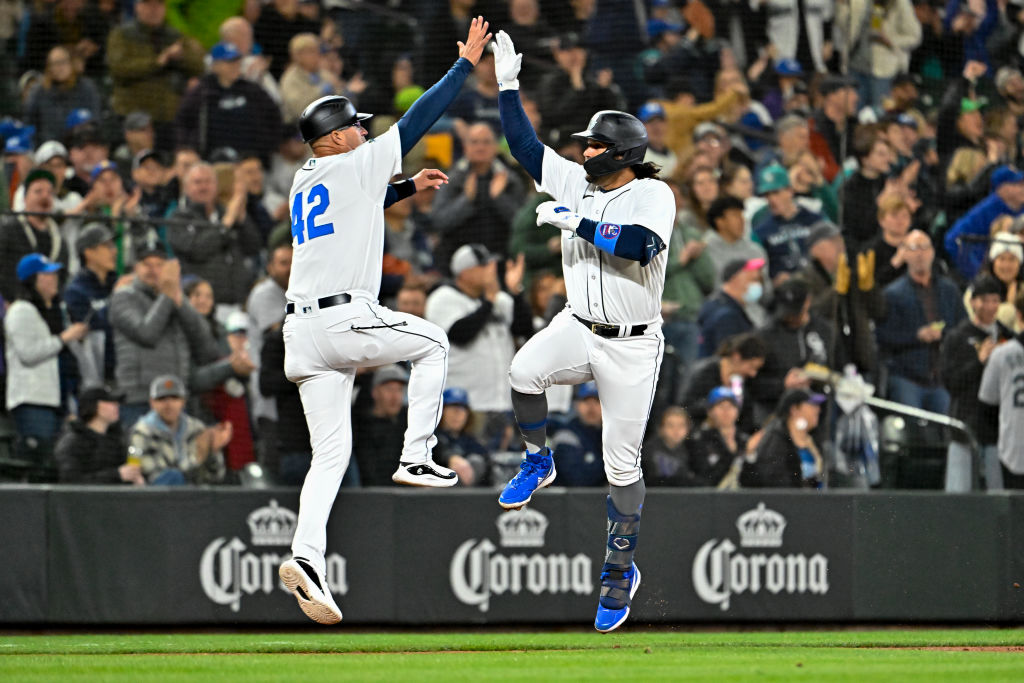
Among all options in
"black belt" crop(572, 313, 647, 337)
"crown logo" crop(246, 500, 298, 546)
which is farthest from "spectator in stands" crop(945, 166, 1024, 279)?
"crown logo" crop(246, 500, 298, 546)

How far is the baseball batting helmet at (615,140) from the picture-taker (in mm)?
6828

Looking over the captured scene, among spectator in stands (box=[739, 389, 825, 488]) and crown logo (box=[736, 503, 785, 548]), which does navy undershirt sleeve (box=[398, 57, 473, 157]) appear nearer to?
spectator in stands (box=[739, 389, 825, 488])

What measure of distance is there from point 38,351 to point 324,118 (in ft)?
11.8

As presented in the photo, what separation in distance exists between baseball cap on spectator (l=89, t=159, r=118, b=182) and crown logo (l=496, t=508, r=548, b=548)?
3.78m

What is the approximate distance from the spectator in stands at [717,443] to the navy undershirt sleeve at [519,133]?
317cm

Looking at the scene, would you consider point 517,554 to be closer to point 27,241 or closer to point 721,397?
point 721,397

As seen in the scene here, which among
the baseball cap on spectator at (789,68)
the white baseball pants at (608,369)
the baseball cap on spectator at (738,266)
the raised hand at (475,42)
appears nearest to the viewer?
the raised hand at (475,42)

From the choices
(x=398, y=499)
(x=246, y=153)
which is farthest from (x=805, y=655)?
(x=246, y=153)

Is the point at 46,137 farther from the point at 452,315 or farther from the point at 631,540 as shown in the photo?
the point at 631,540

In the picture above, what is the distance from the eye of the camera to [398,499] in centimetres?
980

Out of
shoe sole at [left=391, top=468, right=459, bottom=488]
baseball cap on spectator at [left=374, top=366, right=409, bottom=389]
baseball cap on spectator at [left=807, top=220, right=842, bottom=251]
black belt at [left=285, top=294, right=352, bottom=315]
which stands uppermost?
baseball cap on spectator at [left=807, top=220, right=842, bottom=251]

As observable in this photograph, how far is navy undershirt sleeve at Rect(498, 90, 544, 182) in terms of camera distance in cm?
705

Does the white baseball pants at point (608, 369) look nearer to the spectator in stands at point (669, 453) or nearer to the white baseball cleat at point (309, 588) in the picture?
the white baseball cleat at point (309, 588)

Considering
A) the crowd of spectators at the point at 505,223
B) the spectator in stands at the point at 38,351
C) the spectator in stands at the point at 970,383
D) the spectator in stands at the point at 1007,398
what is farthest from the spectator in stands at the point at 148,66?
the spectator in stands at the point at 1007,398
